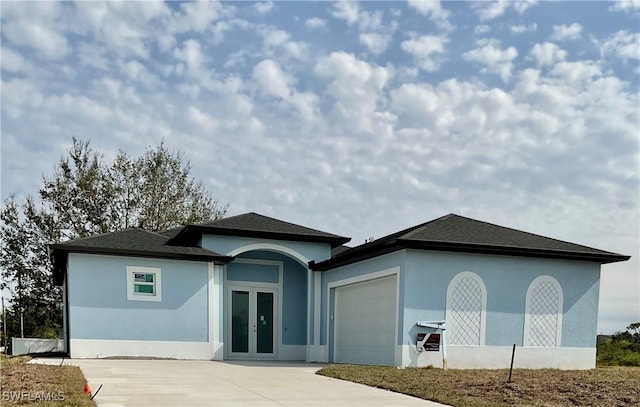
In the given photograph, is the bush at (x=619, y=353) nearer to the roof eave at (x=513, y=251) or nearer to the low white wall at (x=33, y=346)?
the roof eave at (x=513, y=251)

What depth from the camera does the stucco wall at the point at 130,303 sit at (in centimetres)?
1698

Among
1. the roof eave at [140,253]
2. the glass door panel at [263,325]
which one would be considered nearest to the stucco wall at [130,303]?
the roof eave at [140,253]

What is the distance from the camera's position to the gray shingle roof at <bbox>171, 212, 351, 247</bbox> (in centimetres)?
1892

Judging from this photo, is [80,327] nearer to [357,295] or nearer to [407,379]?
[357,295]

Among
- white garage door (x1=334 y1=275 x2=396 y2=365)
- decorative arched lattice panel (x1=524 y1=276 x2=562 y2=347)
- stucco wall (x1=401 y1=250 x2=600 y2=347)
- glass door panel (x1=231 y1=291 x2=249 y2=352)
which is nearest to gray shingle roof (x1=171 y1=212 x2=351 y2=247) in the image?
white garage door (x1=334 y1=275 x2=396 y2=365)

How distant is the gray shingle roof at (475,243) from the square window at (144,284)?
17.1 feet

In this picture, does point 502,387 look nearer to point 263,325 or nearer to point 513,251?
point 513,251

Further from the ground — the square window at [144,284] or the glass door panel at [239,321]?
the square window at [144,284]

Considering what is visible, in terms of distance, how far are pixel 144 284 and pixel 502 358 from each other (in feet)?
31.8

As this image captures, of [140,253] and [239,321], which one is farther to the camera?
[239,321]

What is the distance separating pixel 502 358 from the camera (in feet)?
50.1

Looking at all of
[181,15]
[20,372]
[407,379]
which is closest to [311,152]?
[181,15]

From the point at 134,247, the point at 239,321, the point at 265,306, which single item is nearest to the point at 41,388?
the point at 134,247

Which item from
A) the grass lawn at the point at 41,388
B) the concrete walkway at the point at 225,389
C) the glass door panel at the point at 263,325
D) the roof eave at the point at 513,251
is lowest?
the glass door panel at the point at 263,325
